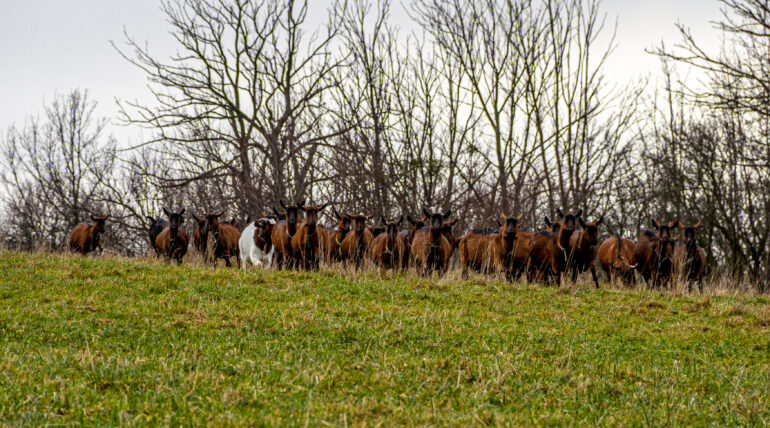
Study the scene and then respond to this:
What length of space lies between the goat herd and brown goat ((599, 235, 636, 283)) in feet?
0.09

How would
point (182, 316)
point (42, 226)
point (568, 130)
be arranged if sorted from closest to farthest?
point (182, 316), point (568, 130), point (42, 226)

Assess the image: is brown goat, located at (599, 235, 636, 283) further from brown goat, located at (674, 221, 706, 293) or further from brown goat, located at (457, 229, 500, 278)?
brown goat, located at (457, 229, 500, 278)

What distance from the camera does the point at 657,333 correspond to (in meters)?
8.39

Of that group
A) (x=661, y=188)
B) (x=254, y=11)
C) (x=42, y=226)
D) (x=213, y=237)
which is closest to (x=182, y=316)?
(x=213, y=237)

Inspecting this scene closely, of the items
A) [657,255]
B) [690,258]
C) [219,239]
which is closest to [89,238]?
[219,239]

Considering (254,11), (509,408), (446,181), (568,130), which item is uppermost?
(254,11)

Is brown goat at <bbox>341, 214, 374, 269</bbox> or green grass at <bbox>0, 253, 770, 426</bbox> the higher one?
brown goat at <bbox>341, 214, 374, 269</bbox>

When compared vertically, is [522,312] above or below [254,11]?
below

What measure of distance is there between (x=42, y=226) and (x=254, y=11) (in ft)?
73.4

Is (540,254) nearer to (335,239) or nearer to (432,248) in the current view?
(432,248)

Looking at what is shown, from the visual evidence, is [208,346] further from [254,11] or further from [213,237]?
[254,11]

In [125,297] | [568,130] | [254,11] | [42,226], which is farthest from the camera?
[42,226]

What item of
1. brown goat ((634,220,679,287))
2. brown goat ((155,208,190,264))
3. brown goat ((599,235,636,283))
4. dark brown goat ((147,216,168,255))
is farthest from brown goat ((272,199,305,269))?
brown goat ((634,220,679,287))

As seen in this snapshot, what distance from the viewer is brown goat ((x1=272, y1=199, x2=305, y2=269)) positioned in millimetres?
15477
